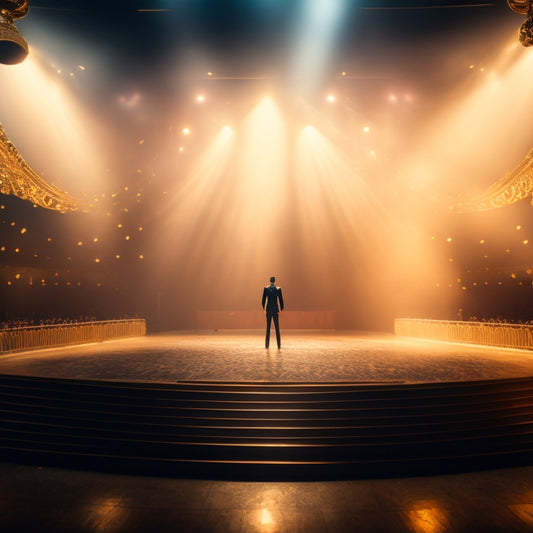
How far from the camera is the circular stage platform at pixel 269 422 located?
12.7 feet

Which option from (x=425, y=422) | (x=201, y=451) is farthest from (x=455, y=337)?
(x=201, y=451)

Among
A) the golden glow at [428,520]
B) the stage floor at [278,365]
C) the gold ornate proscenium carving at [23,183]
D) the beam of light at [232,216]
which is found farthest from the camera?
the beam of light at [232,216]

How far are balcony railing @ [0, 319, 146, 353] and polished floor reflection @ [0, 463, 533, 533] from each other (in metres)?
5.87

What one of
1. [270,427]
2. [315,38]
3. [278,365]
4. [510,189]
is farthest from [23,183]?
[510,189]

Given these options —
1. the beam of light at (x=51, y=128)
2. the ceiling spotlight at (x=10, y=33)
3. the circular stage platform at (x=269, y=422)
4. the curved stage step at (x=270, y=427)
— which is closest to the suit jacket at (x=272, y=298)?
the circular stage platform at (x=269, y=422)

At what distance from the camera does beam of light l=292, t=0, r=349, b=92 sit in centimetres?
956

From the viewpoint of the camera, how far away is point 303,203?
58.0ft

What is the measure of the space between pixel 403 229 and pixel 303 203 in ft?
16.9

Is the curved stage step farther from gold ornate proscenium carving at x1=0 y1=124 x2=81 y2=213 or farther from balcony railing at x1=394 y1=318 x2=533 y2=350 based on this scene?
gold ornate proscenium carving at x1=0 y1=124 x2=81 y2=213

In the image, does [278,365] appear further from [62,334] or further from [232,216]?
[232,216]

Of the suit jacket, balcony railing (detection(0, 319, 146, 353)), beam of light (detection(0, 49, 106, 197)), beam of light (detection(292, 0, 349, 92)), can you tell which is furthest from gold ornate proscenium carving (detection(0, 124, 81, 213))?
beam of light (detection(292, 0, 349, 92))

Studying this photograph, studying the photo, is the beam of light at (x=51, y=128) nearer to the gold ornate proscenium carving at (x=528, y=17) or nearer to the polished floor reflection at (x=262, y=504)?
the polished floor reflection at (x=262, y=504)

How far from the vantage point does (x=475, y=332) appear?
1041 cm

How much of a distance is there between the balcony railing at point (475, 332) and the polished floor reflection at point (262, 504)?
626cm
